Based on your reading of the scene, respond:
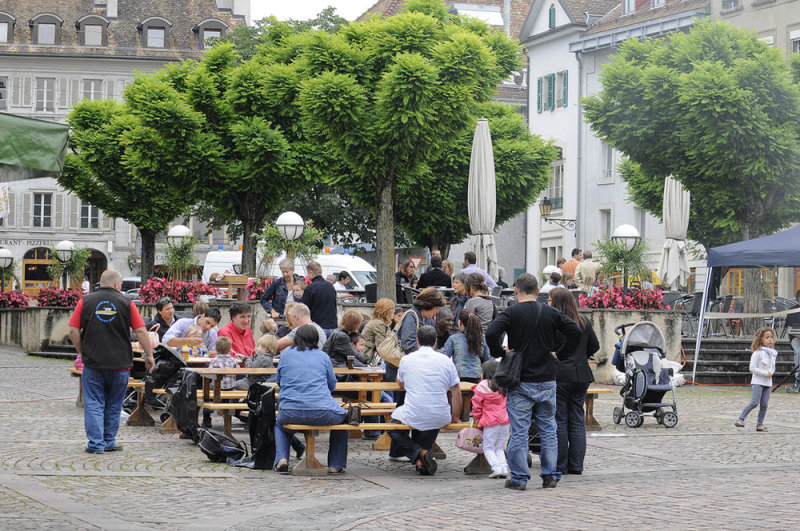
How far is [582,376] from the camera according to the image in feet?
38.6

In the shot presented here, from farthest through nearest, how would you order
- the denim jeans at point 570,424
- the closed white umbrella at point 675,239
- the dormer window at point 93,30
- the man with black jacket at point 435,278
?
the dormer window at point 93,30 < the closed white umbrella at point 675,239 < the man with black jacket at point 435,278 < the denim jeans at point 570,424

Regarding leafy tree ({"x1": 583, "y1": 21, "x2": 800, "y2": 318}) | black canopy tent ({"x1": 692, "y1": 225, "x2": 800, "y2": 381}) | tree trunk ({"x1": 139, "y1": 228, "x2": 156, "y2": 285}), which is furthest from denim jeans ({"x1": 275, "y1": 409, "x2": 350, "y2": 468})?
tree trunk ({"x1": 139, "y1": 228, "x2": 156, "y2": 285})

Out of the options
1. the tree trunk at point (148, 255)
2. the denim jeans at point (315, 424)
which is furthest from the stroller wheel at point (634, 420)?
the tree trunk at point (148, 255)

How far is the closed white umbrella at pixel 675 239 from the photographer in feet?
92.1

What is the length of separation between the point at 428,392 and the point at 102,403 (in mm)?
3446

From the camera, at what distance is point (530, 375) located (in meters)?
11.1

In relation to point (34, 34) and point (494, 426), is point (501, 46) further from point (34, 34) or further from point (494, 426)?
point (34, 34)

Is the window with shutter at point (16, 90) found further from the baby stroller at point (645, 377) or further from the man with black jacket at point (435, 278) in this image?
the baby stroller at point (645, 377)

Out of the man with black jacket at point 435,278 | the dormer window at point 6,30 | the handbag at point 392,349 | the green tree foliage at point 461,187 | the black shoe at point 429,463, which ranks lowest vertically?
the black shoe at point 429,463

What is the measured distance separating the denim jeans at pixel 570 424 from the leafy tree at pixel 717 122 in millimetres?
21415

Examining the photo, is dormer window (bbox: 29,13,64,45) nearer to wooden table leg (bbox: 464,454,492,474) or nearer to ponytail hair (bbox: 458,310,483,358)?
ponytail hair (bbox: 458,310,483,358)

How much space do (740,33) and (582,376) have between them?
26132 mm

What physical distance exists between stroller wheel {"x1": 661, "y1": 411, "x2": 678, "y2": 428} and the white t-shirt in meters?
5.40

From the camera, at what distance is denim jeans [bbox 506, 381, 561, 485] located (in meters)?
11.1
